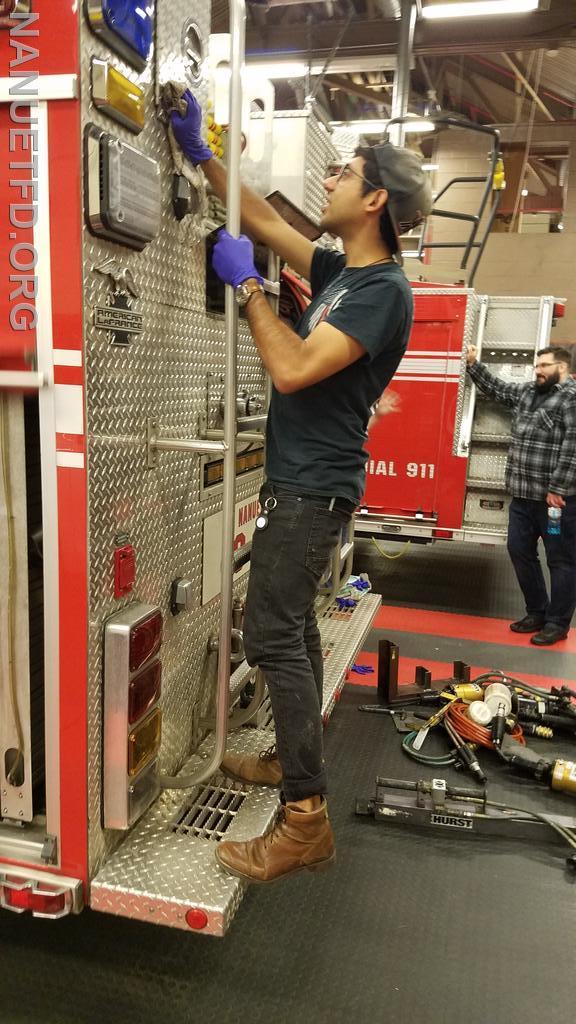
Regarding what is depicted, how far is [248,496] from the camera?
3207mm

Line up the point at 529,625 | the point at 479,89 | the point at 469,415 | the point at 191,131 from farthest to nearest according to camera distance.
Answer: the point at 479,89 < the point at 469,415 < the point at 529,625 < the point at 191,131

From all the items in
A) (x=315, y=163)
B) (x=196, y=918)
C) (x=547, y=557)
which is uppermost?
(x=315, y=163)

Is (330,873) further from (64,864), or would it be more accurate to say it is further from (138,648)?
(138,648)

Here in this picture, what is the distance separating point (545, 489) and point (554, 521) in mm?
317

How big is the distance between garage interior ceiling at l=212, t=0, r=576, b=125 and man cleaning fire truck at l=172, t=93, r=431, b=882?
19.8 ft

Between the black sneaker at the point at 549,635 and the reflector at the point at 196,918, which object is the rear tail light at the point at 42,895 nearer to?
the reflector at the point at 196,918

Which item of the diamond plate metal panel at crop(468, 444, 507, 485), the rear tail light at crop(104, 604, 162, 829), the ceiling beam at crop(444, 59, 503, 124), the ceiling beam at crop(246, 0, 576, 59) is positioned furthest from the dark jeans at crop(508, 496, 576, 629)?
the ceiling beam at crop(444, 59, 503, 124)

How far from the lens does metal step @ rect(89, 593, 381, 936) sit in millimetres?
1932

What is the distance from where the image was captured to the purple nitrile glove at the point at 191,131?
2.12 meters

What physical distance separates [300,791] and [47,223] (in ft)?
5.64

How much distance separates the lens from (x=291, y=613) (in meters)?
2.21

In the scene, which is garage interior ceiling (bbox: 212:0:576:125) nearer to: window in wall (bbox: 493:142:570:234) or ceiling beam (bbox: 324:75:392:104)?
ceiling beam (bbox: 324:75:392:104)

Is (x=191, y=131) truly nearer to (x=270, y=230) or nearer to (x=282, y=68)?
(x=270, y=230)

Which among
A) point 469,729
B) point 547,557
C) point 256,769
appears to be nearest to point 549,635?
point 547,557
